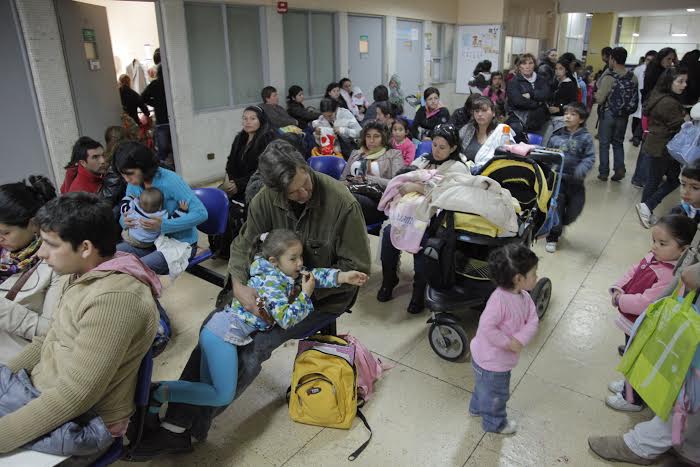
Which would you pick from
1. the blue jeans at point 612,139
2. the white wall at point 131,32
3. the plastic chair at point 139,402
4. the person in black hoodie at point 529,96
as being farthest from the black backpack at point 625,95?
the white wall at point 131,32

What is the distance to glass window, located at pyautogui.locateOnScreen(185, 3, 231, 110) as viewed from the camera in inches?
248

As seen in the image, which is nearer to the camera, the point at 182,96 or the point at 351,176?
the point at 351,176

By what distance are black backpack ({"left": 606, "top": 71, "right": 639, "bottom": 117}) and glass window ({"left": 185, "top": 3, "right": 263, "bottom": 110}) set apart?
4887 mm

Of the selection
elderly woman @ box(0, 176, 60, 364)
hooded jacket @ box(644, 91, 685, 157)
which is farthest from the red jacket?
hooded jacket @ box(644, 91, 685, 157)

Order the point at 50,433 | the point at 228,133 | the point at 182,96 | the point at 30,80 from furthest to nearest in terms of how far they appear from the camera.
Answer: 1. the point at 228,133
2. the point at 182,96
3. the point at 30,80
4. the point at 50,433

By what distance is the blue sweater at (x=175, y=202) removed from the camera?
3.00 m

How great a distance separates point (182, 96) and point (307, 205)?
472cm

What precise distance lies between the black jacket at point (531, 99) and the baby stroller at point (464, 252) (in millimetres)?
2991

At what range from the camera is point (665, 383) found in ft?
5.96

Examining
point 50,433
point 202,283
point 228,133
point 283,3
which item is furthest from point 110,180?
point 283,3

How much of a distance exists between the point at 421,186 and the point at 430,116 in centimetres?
321

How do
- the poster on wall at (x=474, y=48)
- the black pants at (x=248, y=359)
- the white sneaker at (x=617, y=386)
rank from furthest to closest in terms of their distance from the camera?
the poster on wall at (x=474, y=48) → the white sneaker at (x=617, y=386) → the black pants at (x=248, y=359)

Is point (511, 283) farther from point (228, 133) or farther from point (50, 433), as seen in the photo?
point (228, 133)

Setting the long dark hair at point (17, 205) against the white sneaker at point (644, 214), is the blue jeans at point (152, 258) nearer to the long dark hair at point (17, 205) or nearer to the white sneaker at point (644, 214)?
the long dark hair at point (17, 205)
